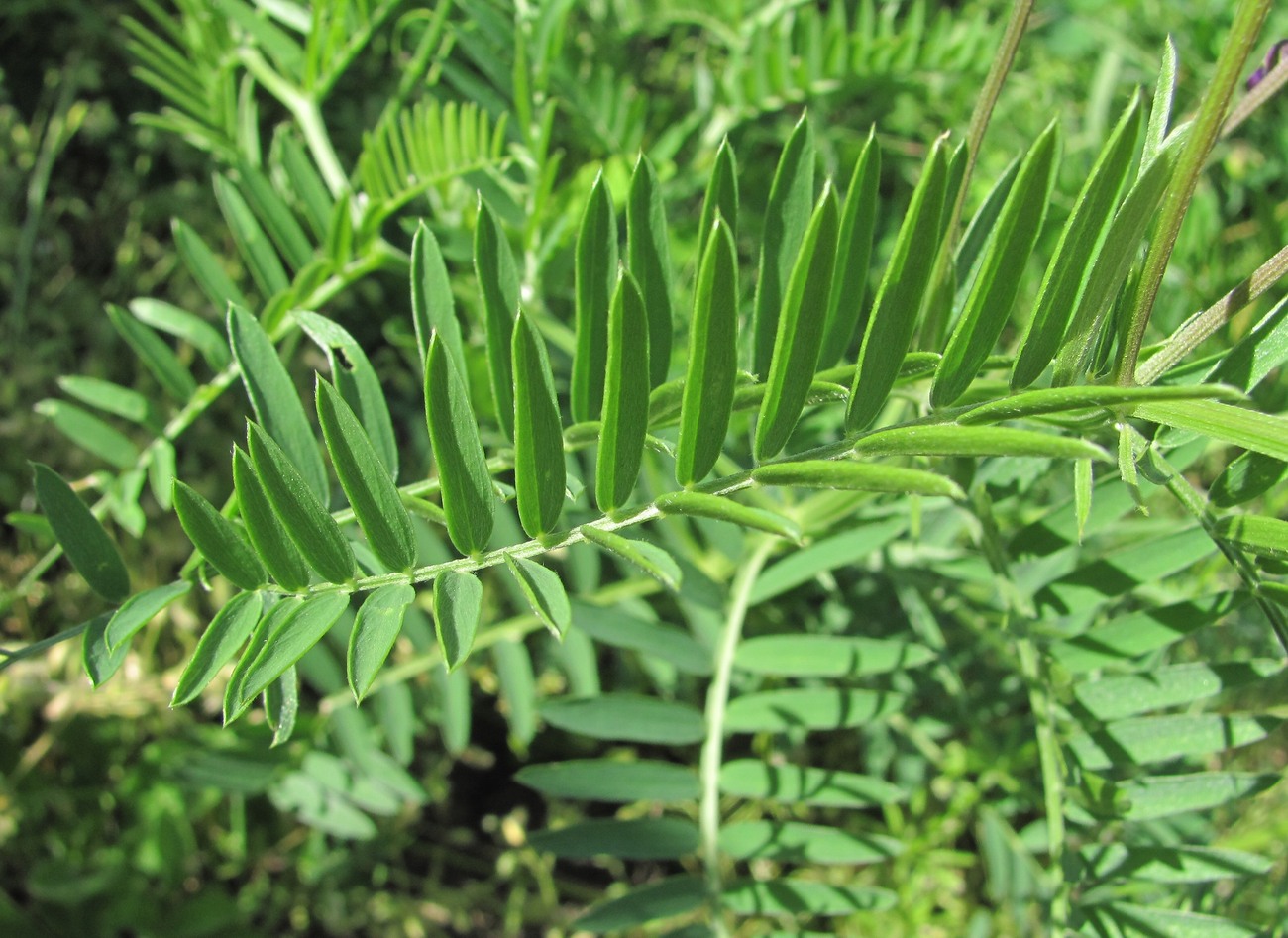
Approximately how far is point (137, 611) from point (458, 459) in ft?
0.70

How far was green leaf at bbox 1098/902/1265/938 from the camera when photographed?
2.31 feet

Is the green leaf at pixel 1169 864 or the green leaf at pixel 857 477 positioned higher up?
the green leaf at pixel 857 477

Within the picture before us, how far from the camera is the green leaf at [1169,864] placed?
2.39 feet

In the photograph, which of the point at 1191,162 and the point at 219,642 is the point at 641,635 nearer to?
the point at 219,642

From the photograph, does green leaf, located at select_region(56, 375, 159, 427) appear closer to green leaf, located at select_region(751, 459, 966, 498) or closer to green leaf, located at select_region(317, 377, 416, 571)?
green leaf, located at select_region(317, 377, 416, 571)

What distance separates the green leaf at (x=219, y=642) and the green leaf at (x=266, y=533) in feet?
0.08

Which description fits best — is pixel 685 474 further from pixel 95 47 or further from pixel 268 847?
pixel 95 47

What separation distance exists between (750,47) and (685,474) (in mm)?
Result: 745

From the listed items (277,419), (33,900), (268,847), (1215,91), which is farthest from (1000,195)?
(33,900)

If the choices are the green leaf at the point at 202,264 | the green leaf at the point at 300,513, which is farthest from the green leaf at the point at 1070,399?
the green leaf at the point at 202,264

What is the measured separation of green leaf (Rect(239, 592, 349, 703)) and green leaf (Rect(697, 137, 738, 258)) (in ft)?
0.93

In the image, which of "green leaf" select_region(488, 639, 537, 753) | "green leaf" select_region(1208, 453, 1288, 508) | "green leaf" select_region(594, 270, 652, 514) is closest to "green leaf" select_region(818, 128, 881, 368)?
"green leaf" select_region(594, 270, 652, 514)

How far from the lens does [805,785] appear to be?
0.87 meters

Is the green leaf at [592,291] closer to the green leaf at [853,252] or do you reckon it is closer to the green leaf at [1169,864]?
the green leaf at [853,252]
